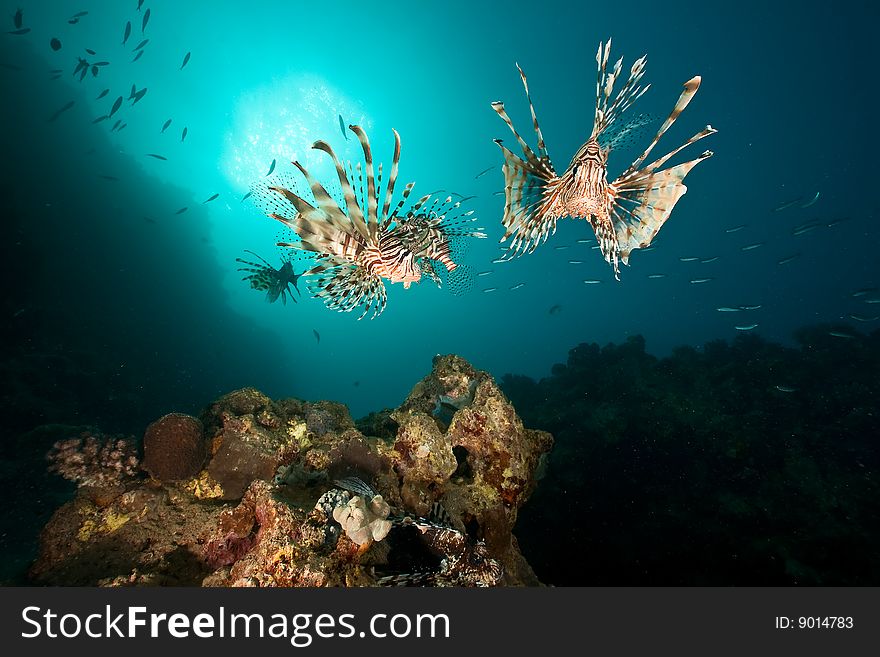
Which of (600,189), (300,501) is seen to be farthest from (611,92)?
(300,501)

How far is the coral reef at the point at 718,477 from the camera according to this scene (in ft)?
20.2

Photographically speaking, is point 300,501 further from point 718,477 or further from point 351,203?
point 718,477

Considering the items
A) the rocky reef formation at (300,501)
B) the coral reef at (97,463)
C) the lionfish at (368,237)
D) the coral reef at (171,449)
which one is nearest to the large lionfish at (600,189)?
the lionfish at (368,237)

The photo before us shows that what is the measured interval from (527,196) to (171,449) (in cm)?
452

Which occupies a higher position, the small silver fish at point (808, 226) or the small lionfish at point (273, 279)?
the small silver fish at point (808, 226)

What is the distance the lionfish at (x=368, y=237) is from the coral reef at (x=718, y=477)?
618 centimetres

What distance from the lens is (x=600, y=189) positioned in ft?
12.1

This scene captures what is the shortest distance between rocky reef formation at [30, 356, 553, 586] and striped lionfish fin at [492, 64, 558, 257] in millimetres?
1864

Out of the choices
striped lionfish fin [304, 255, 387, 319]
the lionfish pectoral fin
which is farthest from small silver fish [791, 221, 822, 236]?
striped lionfish fin [304, 255, 387, 319]

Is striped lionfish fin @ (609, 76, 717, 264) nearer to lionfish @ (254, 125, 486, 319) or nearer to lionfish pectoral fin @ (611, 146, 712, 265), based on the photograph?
lionfish pectoral fin @ (611, 146, 712, 265)

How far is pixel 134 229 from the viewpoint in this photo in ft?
88.0

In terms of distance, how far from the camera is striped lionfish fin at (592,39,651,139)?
3.14m

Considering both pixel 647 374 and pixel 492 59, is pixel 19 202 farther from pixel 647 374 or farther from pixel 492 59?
pixel 492 59

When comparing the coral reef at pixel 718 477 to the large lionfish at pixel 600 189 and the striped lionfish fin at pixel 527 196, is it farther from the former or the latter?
the striped lionfish fin at pixel 527 196
